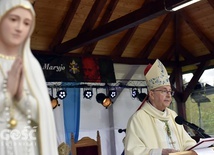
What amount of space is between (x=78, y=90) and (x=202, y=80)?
2.78 metres

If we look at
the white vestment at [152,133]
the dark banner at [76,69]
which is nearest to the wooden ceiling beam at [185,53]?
the dark banner at [76,69]

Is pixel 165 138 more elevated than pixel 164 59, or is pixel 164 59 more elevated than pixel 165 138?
pixel 164 59

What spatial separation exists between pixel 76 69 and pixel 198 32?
8.52 feet

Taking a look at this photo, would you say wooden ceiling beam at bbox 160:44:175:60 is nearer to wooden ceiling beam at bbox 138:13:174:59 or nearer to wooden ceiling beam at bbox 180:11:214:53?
wooden ceiling beam at bbox 138:13:174:59

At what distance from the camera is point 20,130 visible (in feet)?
4.83

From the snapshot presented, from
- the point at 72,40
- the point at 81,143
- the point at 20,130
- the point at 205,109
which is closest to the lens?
the point at 20,130

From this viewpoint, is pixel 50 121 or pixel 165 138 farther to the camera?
pixel 165 138

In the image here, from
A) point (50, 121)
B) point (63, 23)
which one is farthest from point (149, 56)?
point (50, 121)

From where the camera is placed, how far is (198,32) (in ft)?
26.1

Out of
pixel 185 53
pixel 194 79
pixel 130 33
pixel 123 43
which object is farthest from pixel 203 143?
pixel 185 53

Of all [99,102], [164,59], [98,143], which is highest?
[164,59]

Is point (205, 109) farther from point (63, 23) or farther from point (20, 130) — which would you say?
point (20, 130)

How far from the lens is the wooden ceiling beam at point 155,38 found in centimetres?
798
